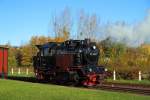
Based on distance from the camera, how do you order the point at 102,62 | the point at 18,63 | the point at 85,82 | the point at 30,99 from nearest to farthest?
the point at 30,99 < the point at 85,82 < the point at 102,62 < the point at 18,63

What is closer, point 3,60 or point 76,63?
point 76,63

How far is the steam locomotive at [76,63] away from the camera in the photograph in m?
27.8

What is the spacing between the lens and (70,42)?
96.4 feet

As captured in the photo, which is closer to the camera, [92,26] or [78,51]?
[78,51]

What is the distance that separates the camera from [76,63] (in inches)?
1117

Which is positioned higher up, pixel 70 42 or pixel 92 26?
pixel 92 26

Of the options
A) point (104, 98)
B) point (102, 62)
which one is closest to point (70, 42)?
point (104, 98)

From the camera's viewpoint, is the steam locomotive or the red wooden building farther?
the red wooden building

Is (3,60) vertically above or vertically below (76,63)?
above

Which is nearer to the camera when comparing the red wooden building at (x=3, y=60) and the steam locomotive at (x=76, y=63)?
the steam locomotive at (x=76, y=63)

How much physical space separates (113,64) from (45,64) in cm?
1138

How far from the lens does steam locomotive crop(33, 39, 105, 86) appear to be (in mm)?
27750

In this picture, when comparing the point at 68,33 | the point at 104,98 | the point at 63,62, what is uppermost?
the point at 68,33

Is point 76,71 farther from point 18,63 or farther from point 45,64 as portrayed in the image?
point 18,63
